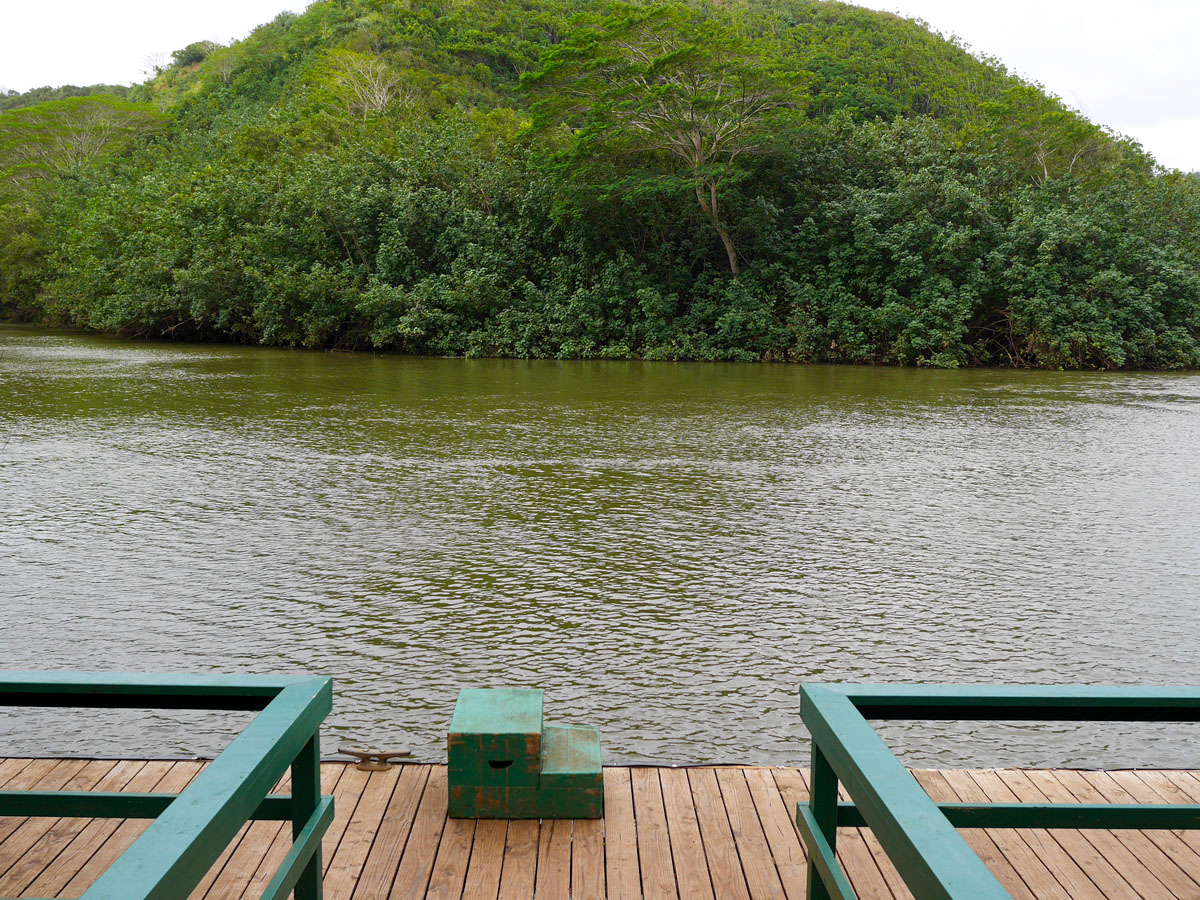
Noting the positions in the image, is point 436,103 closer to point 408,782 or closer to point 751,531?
point 751,531

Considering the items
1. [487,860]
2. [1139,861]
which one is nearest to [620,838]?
[487,860]

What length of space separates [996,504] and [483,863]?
22.5 ft

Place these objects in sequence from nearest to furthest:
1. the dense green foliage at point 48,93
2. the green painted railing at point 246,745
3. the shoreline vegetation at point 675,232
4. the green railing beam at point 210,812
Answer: the green railing beam at point 210,812 < the green painted railing at point 246,745 < the shoreline vegetation at point 675,232 < the dense green foliage at point 48,93

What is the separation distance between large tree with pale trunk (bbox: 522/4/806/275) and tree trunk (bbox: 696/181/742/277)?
132mm

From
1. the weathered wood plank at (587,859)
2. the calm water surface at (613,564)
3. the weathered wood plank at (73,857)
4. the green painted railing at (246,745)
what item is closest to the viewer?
the green painted railing at (246,745)

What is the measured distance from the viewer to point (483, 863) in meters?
2.68

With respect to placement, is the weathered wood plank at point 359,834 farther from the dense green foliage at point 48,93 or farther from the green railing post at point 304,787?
the dense green foliage at point 48,93

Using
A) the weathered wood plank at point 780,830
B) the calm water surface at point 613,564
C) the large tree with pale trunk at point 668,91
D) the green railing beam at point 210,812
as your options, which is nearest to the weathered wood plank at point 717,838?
the weathered wood plank at point 780,830

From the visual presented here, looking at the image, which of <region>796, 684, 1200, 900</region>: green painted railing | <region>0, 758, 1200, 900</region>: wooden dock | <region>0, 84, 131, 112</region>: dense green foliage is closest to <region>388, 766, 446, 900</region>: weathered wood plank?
<region>0, 758, 1200, 900</region>: wooden dock

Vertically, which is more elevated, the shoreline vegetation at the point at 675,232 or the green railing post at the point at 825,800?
the shoreline vegetation at the point at 675,232

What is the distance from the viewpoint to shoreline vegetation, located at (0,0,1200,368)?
886 inches

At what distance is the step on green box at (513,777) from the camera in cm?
290

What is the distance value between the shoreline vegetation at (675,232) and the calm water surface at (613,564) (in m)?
10.4

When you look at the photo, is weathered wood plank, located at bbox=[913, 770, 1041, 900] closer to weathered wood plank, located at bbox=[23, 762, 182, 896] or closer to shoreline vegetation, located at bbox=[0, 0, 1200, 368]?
weathered wood plank, located at bbox=[23, 762, 182, 896]
